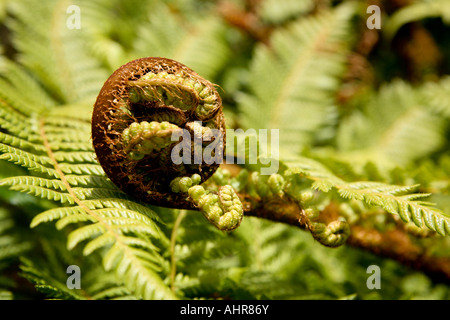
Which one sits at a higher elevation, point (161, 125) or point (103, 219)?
point (161, 125)

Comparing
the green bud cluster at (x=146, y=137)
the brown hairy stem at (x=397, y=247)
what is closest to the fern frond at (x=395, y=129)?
the brown hairy stem at (x=397, y=247)

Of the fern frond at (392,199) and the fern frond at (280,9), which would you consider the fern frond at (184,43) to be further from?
the fern frond at (392,199)

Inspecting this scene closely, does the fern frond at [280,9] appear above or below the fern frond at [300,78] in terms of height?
above

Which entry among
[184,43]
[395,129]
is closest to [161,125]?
[184,43]

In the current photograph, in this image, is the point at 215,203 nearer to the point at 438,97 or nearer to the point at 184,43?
the point at 184,43

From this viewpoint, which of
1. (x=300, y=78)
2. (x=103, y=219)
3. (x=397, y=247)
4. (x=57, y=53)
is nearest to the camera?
(x=103, y=219)
